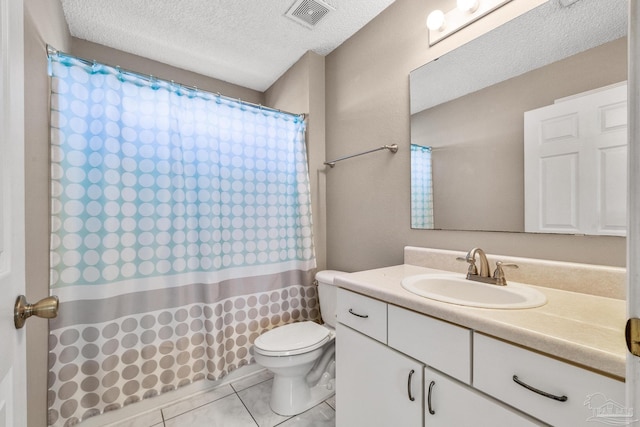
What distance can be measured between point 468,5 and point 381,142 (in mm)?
773

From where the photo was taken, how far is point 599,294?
35.4 inches

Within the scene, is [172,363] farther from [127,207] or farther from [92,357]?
[127,207]

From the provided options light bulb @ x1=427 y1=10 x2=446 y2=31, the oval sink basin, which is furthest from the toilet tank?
light bulb @ x1=427 y1=10 x2=446 y2=31

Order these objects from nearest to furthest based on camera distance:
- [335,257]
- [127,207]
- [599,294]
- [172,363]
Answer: [599,294], [127,207], [172,363], [335,257]

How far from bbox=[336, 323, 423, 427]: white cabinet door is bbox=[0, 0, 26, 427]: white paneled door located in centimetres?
99

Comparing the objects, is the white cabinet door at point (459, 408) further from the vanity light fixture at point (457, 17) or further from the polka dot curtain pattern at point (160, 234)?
the vanity light fixture at point (457, 17)

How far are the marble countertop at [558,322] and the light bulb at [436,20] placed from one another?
52.1 inches

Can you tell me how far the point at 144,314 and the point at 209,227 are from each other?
0.60 metres

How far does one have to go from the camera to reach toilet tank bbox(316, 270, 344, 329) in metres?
1.82

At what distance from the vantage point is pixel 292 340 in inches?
61.4

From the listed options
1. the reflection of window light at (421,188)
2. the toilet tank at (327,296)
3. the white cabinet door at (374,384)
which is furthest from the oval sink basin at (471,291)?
the toilet tank at (327,296)

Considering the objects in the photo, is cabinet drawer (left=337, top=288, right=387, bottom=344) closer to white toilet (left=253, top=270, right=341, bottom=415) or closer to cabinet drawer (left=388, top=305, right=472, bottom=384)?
cabinet drawer (left=388, top=305, right=472, bottom=384)

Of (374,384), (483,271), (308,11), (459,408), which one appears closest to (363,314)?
(374,384)

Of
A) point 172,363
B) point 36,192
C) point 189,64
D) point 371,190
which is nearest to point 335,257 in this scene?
point 371,190
